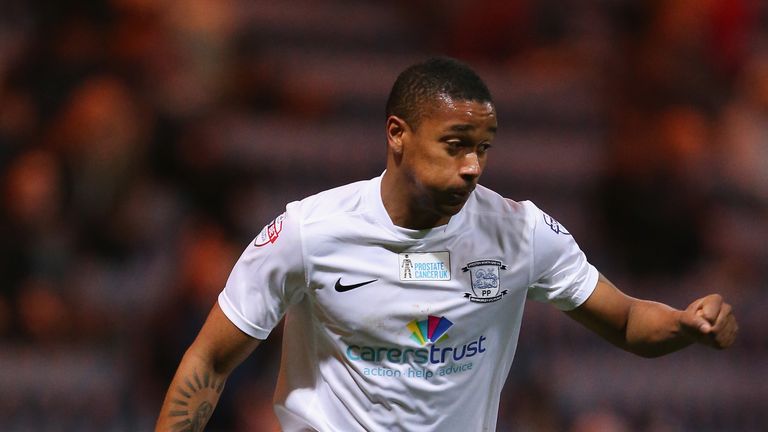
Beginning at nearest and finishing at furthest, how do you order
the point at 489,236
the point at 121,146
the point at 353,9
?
the point at 489,236 < the point at 121,146 < the point at 353,9

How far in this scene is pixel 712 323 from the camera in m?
3.99

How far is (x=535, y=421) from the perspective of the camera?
712 centimetres

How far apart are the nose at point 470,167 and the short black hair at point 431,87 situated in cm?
18

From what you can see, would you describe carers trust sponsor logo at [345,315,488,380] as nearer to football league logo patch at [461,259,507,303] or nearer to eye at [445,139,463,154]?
football league logo patch at [461,259,507,303]

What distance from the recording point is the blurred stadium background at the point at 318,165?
789cm

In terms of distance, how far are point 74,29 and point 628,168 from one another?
391cm

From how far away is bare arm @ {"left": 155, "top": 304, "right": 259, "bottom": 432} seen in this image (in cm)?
422

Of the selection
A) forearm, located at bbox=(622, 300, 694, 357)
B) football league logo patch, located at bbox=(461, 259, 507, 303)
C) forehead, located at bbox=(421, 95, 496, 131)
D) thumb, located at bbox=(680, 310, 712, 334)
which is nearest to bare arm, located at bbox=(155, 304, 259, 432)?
football league logo patch, located at bbox=(461, 259, 507, 303)

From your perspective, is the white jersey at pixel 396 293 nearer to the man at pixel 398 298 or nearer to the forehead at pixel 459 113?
the man at pixel 398 298

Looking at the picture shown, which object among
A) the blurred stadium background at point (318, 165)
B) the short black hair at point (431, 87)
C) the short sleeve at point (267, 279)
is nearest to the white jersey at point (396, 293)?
the short sleeve at point (267, 279)

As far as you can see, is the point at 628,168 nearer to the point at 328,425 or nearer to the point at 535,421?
the point at 535,421

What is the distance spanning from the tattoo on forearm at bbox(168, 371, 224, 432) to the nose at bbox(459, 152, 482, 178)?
1081 millimetres

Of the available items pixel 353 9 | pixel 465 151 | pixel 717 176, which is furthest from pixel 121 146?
pixel 465 151

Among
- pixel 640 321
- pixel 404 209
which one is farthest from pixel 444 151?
pixel 640 321
